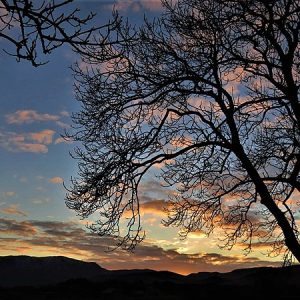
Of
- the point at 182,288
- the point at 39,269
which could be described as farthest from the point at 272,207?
the point at 39,269

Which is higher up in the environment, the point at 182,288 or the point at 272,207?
the point at 272,207

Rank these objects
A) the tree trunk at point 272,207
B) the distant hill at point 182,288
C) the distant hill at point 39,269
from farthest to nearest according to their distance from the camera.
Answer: the distant hill at point 39,269, the distant hill at point 182,288, the tree trunk at point 272,207

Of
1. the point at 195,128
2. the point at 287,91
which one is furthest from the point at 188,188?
the point at 287,91

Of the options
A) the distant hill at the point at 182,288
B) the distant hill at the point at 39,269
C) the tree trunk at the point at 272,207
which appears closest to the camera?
the tree trunk at the point at 272,207

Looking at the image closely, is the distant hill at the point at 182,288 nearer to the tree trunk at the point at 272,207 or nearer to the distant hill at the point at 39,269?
the tree trunk at the point at 272,207

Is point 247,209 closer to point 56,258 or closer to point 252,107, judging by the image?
point 252,107

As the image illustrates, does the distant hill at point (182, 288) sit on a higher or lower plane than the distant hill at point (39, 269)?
lower

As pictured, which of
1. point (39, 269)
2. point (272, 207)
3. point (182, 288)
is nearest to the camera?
point (272, 207)

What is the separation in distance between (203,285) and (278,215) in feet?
14.9

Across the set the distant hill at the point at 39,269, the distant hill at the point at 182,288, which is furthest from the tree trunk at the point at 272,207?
the distant hill at the point at 39,269

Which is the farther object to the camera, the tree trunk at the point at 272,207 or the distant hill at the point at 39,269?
the distant hill at the point at 39,269

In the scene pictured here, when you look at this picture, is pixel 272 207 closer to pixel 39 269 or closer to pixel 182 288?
pixel 182 288

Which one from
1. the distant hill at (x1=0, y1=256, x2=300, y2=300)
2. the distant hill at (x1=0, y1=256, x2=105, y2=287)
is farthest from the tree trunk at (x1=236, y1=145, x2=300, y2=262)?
the distant hill at (x1=0, y1=256, x2=105, y2=287)

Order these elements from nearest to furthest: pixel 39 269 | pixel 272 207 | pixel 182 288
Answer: pixel 272 207
pixel 182 288
pixel 39 269
